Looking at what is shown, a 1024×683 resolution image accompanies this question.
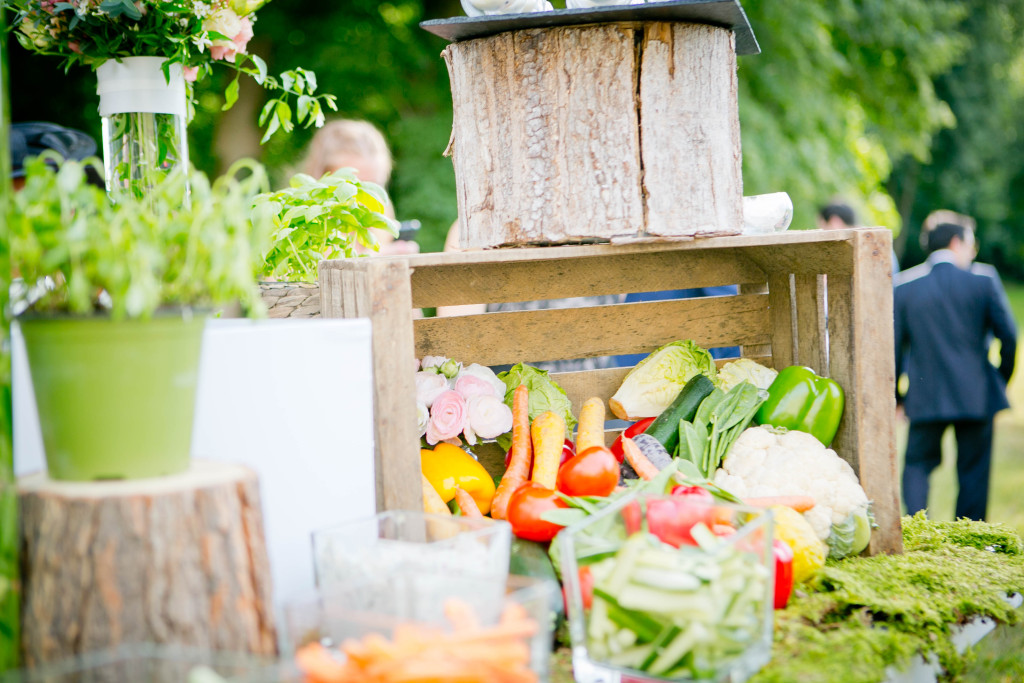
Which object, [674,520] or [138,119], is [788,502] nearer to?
[674,520]

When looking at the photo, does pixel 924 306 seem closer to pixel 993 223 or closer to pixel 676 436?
pixel 676 436

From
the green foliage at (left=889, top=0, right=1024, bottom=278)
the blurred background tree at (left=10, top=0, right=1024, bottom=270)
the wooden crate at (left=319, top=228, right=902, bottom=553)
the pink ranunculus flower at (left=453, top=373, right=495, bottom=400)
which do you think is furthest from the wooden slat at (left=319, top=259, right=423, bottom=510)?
the green foliage at (left=889, top=0, right=1024, bottom=278)

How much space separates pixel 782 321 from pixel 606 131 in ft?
3.16

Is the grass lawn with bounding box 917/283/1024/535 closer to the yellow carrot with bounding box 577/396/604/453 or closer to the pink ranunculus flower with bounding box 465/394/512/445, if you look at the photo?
the yellow carrot with bounding box 577/396/604/453

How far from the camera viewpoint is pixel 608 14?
167 cm

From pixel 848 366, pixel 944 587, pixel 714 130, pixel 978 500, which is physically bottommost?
pixel 978 500

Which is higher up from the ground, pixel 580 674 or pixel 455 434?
pixel 455 434

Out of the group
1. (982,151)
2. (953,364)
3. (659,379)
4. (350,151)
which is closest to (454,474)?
(659,379)

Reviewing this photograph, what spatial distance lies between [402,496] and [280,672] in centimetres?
59

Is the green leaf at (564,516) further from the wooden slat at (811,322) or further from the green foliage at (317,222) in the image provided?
the wooden slat at (811,322)

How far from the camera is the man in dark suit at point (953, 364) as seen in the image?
193 inches

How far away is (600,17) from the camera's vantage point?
5.49ft

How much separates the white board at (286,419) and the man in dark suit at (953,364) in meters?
4.35

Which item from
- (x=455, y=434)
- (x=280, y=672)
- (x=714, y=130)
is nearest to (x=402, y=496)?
(x=455, y=434)
